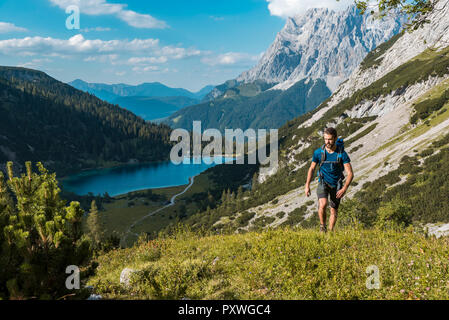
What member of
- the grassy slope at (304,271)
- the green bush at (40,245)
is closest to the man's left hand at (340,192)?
the grassy slope at (304,271)

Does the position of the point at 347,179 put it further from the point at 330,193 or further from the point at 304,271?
the point at 304,271

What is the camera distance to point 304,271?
18.5 feet

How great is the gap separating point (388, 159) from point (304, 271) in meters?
78.8

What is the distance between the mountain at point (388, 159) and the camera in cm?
4383

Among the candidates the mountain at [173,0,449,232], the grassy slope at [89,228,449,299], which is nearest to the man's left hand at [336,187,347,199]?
the grassy slope at [89,228,449,299]

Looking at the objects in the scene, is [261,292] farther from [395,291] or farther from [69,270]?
[69,270]

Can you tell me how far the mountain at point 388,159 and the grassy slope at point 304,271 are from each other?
263 inches

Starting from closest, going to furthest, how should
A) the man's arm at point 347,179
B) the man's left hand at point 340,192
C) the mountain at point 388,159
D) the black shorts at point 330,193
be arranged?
the man's arm at point 347,179, the man's left hand at point 340,192, the black shorts at point 330,193, the mountain at point 388,159

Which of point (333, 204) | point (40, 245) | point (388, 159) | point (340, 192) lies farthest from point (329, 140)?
point (388, 159)

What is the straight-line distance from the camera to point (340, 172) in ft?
28.2

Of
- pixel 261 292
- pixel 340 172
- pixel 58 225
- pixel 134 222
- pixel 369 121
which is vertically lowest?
pixel 134 222

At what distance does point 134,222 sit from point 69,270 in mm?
110260

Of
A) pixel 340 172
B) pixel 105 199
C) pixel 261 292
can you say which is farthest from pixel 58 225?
pixel 105 199

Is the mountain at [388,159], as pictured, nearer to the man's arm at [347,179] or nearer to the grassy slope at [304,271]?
the man's arm at [347,179]
